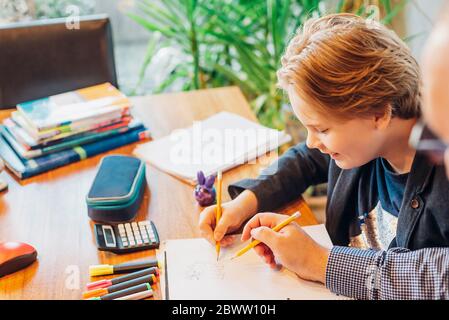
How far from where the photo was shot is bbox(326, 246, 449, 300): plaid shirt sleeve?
951 mm

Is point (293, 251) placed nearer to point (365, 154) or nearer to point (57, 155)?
point (365, 154)

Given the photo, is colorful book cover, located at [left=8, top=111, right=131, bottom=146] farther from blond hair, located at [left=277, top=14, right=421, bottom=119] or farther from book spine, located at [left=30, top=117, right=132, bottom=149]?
blond hair, located at [left=277, top=14, right=421, bottom=119]

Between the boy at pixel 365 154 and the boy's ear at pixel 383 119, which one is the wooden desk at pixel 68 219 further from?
the boy's ear at pixel 383 119

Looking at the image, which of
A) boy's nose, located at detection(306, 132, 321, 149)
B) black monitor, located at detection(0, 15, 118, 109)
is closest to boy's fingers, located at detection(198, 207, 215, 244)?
boy's nose, located at detection(306, 132, 321, 149)

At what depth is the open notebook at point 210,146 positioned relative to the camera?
1.40 metres

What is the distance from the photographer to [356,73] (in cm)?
102

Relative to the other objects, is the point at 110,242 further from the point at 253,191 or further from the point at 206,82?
the point at 206,82

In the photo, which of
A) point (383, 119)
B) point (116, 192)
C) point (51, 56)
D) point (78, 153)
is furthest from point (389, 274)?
point (51, 56)

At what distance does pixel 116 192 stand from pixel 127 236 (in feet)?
0.33

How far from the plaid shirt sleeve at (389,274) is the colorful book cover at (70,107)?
2.36 ft

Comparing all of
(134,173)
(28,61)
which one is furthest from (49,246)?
(28,61)

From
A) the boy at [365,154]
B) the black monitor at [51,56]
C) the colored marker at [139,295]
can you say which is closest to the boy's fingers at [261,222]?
the boy at [365,154]

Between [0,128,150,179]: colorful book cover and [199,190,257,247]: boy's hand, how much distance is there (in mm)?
399

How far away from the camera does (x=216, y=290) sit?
101cm
